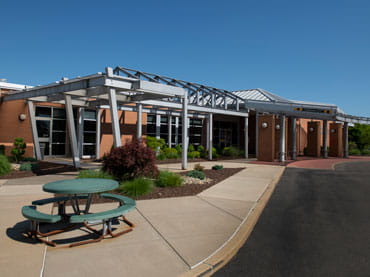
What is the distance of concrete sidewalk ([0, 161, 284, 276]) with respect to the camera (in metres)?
3.84

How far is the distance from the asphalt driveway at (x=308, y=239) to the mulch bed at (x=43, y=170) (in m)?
9.64

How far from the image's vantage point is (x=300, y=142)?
32000mm

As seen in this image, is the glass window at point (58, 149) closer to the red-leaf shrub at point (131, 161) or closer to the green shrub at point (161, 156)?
the green shrub at point (161, 156)

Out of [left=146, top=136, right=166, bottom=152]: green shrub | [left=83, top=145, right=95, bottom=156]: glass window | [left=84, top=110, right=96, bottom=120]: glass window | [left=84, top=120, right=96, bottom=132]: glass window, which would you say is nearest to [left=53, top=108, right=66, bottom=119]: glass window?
[left=84, top=110, right=96, bottom=120]: glass window

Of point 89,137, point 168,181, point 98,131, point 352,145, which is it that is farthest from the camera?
point 352,145

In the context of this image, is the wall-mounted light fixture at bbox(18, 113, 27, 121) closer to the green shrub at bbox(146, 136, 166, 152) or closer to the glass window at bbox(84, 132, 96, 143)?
the glass window at bbox(84, 132, 96, 143)

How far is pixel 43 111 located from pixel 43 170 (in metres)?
7.15

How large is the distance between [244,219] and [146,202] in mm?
2726

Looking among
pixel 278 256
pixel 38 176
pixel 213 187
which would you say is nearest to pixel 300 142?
pixel 213 187

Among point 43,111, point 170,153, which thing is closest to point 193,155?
point 170,153

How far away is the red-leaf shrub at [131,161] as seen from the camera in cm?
951

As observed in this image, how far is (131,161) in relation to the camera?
9367 millimetres

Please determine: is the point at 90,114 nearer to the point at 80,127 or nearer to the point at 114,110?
the point at 80,127

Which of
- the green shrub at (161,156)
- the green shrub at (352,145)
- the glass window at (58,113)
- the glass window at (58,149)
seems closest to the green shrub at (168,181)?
the green shrub at (161,156)
